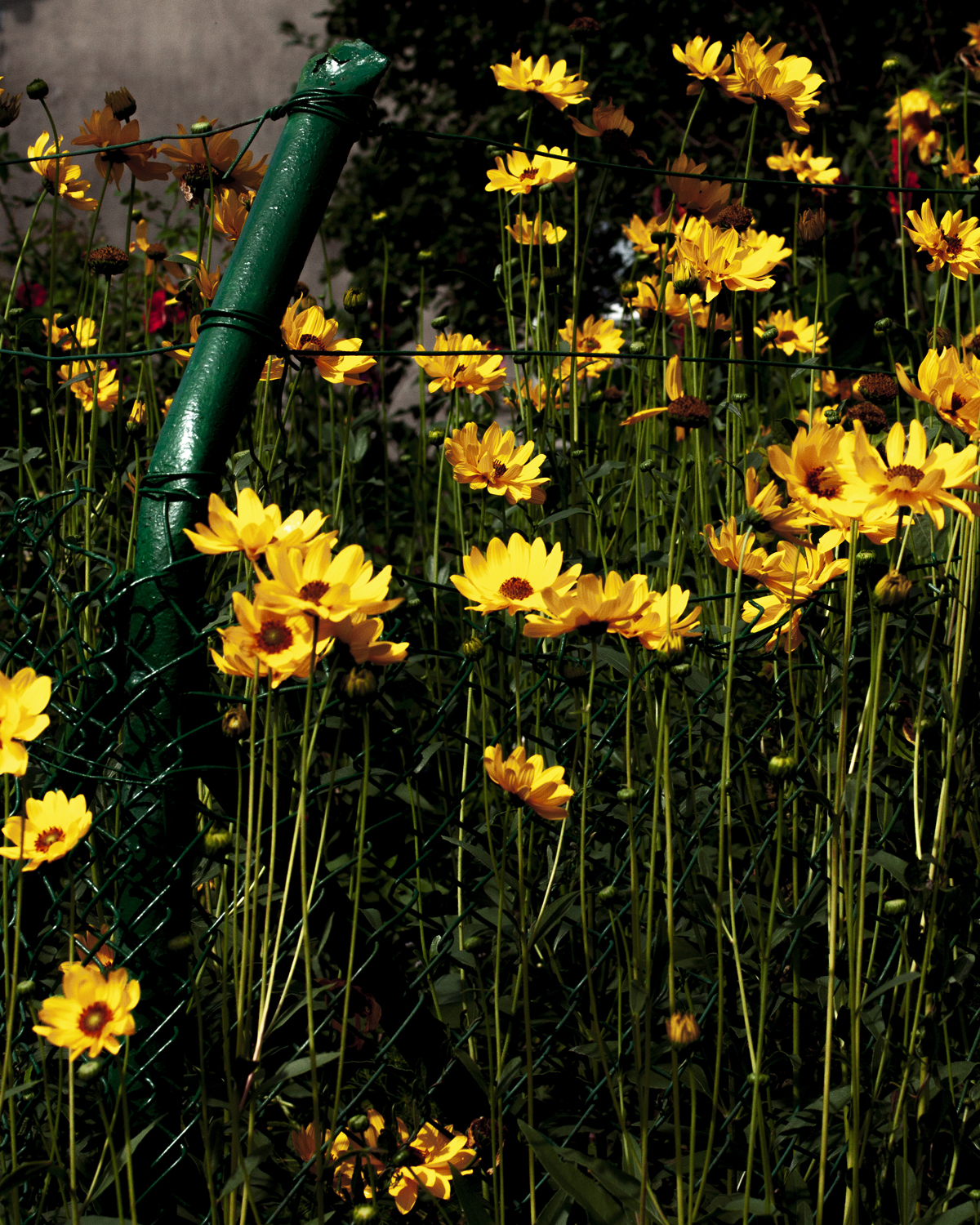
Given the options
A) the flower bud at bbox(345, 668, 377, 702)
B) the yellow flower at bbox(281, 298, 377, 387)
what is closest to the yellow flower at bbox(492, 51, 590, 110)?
the yellow flower at bbox(281, 298, 377, 387)

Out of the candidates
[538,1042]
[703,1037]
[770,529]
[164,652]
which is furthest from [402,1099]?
[770,529]

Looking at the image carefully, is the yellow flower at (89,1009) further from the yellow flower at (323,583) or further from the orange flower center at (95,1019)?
the yellow flower at (323,583)

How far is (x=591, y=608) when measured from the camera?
0.87 m

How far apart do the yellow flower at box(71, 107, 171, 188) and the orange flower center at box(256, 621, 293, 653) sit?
2.96 ft

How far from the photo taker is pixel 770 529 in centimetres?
97

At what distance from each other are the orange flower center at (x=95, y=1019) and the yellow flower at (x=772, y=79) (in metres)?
1.42

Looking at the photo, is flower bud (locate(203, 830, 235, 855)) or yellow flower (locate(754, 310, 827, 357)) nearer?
flower bud (locate(203, 830, 235, 855))

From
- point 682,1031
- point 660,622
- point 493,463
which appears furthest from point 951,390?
point 682,1031

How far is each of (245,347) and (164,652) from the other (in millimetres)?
288

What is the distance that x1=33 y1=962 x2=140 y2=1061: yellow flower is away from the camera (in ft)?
2.42

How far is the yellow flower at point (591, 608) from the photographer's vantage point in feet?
2.85

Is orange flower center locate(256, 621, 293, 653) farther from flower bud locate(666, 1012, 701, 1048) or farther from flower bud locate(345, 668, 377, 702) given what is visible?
flower bud locate(666, 1012, 701, 1048)

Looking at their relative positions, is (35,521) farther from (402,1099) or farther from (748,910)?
(748,910)

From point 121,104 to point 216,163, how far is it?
0.16m
